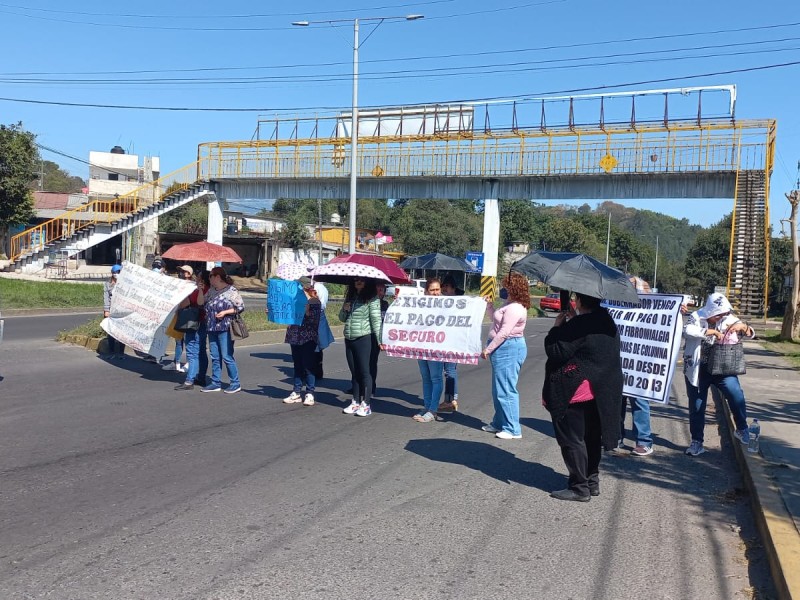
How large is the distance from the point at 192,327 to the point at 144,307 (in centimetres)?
162

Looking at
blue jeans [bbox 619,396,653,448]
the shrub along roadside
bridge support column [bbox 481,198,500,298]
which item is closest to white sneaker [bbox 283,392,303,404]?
blue jeans [bbox 619,396,653,448]

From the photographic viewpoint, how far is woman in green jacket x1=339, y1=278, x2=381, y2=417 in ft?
32.3

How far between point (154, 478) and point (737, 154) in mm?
28929

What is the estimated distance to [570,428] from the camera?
253 inches

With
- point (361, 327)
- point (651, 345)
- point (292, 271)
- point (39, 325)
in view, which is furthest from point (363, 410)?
point (39, 325)

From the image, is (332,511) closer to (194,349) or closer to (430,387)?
(430,387)

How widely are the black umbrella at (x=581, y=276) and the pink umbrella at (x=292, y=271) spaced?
4676 mm

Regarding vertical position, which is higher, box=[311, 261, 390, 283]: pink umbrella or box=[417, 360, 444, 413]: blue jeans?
box=[311, 261, 390, 283]: pink umbrella

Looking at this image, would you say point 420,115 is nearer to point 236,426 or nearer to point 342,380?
point 342,380

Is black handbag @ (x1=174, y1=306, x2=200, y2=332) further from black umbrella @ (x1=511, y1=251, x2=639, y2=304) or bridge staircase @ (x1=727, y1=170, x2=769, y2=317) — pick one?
bridge staircase @ (x1=727, y1=170, x2=769, y2=317)

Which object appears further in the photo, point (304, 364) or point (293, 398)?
point (293, 398)

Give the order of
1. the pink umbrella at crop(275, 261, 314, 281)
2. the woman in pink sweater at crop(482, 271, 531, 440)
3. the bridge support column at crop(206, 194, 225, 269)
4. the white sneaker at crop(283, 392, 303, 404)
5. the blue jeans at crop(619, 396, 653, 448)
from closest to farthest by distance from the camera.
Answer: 1. the blue jeans at crop(619, 396, 653, 448)
2. the woman in pink sweater at crop(482, 271, 531, 440)
3. the white sneaker at crop(283, 392, 303, 404)
4. the pink umbrella at crop(275, 261, 314, 281)
5. the bridge support column at crop(206, 194, 225, 269)

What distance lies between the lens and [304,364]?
1054 centimetres

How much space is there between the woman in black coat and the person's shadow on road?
0.66 meters
